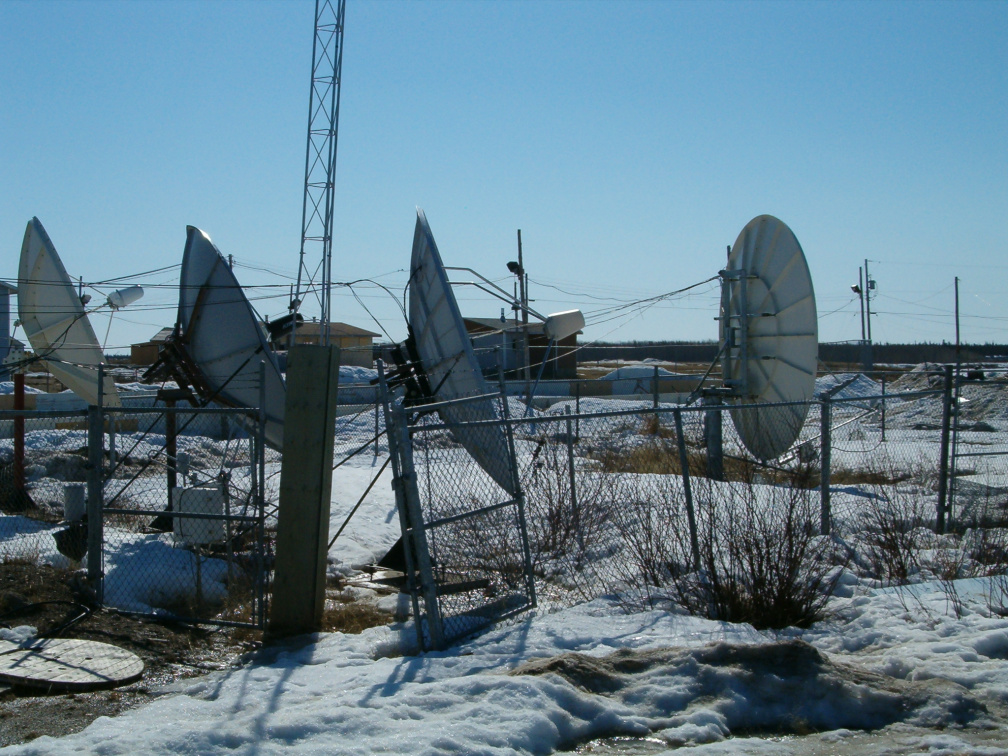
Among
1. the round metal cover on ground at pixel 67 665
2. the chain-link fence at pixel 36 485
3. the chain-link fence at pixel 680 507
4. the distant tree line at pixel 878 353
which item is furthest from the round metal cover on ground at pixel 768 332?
the distant tree line at pixel 878 353

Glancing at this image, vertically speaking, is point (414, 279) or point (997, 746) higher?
point (414, 279)

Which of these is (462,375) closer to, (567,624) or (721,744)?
(567,624)

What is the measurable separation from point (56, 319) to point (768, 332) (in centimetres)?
1140

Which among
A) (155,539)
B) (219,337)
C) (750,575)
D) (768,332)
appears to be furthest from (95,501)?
(768,332)

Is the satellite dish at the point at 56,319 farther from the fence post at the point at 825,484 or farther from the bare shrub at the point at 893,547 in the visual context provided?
the bare shrub at the point at 893,547

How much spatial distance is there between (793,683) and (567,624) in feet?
5.95

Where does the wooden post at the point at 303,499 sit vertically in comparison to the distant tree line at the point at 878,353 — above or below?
below

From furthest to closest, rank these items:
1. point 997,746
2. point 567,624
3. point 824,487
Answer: point 824,487 → point 567,624 → point 997,746

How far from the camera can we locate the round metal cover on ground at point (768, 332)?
12.9m

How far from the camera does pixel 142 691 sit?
18.1ft

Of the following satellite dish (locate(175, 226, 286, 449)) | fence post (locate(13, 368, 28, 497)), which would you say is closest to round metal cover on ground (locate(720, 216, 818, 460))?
satellite dish (locate(175, 226, 286, 449))

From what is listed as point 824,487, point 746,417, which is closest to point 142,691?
point 824,487

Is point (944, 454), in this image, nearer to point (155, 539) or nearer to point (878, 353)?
point (155, 539)

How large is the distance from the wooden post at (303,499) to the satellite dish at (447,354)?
1.36 metres
